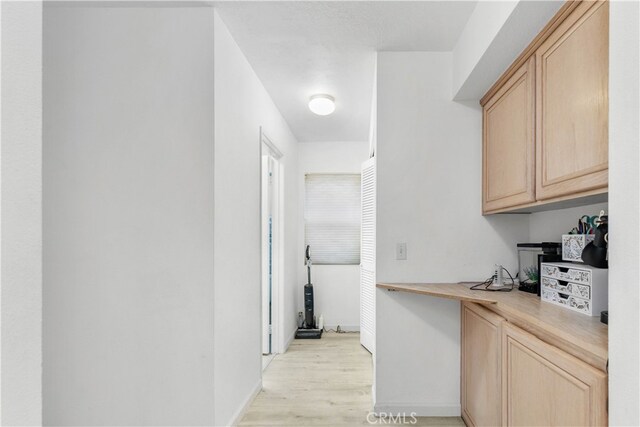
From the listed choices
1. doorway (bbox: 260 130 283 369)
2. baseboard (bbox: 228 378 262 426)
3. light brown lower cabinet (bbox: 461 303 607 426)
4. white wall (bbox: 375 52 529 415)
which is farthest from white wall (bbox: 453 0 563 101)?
baseboard (bbox: 228 378 262 426)

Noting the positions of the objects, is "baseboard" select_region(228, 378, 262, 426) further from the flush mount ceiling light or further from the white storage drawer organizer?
the flush mount ceiling light

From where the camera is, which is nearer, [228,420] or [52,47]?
[52,47]

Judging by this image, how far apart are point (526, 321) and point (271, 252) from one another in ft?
9.37

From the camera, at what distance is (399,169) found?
262cm

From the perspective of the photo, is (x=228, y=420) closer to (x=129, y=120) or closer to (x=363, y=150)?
(x=129, y=120)

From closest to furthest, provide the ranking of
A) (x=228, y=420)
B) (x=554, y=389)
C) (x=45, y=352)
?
(x=554, y=389)
(x=45, y=352)
(x=228, y=420)

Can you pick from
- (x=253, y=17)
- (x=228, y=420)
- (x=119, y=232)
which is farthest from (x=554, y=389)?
(x=253, y=17)

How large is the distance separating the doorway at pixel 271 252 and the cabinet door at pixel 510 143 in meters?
2.11

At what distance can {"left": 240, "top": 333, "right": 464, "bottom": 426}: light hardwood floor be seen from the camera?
2.53 m

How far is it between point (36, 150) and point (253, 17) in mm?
1764

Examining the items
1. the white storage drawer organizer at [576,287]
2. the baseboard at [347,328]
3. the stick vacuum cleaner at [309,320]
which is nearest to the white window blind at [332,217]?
the stick vacuum cleaner at [309,320]

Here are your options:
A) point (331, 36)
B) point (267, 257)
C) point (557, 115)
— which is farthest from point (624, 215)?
point (267, 257)

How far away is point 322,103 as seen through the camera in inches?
135

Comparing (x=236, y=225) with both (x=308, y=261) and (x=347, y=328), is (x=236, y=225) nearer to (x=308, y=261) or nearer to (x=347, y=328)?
(x=308, y=261)
